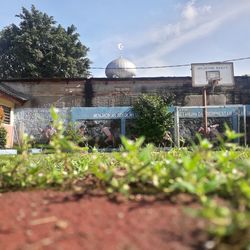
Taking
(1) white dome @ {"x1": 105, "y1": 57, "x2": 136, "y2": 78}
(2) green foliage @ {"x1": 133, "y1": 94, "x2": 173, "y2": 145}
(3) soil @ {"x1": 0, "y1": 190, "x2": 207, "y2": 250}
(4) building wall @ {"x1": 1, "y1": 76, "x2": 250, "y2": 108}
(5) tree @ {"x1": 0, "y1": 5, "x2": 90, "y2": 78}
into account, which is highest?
(5) tree @ {"x1": 0, "y1": 5, "x2": 90, "y2": 78}

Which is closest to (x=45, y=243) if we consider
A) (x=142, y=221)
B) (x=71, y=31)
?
(x=142, y=221)

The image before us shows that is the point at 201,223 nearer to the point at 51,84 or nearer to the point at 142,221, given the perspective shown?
the point at 142,221

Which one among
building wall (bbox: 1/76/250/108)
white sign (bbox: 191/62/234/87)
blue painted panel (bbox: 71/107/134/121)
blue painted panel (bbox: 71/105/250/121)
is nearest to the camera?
blue painted panel (bbox: 71/105/250/121)

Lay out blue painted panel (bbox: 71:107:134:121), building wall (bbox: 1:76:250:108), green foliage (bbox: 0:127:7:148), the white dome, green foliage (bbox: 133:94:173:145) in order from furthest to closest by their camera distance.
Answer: the white dome → building wall (bbox: 1:76:250:108) → blue painted panel (bbox: 71:107:134:121) → green foliage (bbox: 133:94:173:145) → green foliage (bbox: 0:127:7:148)

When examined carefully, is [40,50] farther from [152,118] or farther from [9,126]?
[152,118]

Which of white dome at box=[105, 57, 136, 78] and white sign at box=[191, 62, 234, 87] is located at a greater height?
white dome at box=[105, 57, 136, 78]

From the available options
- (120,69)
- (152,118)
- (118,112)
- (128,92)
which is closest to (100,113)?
(118,112)

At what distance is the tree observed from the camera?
29391mm

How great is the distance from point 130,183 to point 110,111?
17.0m

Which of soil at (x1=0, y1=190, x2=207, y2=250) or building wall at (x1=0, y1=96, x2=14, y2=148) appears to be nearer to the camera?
soil at (x1=0, y1=190, x2=207, y2=250)

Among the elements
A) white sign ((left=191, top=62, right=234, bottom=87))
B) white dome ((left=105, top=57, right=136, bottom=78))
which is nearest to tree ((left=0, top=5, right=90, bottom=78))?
white dome ((left=105, top=57, right=136, bottom=78))

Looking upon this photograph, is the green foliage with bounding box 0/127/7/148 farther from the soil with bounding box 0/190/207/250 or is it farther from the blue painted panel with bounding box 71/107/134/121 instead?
the soil with bounding box 0/190/207/250

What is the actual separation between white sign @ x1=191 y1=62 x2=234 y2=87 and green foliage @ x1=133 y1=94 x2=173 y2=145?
2.09 meters

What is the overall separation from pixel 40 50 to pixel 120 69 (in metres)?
8.74
